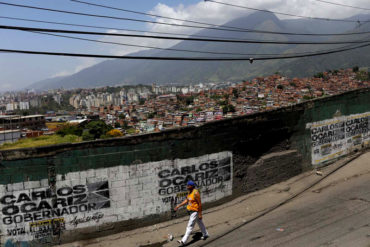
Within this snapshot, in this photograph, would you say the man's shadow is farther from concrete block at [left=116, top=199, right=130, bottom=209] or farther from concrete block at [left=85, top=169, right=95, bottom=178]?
concrete block at [left=85, top=169, right=95, bottom=178]

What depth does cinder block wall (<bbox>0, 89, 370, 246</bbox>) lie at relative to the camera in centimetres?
636

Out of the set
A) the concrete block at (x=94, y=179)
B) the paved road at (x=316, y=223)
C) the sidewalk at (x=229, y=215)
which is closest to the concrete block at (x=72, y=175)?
the concrete block at (x=94, y=179)

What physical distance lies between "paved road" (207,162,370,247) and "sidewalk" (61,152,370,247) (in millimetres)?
400

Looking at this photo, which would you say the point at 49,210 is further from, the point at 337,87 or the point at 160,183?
the point at 337,87

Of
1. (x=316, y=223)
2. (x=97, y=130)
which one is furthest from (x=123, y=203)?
(x=97, y=130)

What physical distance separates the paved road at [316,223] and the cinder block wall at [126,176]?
1588 millimetres

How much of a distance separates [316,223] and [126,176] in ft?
15.2

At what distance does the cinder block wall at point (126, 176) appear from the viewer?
6.36m

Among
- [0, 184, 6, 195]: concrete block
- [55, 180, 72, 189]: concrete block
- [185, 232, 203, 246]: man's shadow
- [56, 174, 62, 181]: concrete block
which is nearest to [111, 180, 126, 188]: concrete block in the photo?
[55, 180, 72, 189]: concrete block

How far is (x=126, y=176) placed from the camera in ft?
23.6

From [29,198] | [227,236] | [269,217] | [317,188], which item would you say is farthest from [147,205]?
[317,188]

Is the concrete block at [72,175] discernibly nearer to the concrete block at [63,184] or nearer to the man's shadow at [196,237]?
the concrete block at [63,184]

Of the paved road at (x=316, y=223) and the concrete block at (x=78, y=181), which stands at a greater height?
the concrete block at (x=78, y=181)

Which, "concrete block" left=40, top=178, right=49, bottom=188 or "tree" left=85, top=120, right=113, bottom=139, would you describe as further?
"tree" left=85, top=120, right=113, bottom=139
